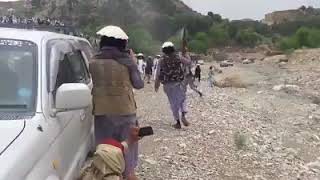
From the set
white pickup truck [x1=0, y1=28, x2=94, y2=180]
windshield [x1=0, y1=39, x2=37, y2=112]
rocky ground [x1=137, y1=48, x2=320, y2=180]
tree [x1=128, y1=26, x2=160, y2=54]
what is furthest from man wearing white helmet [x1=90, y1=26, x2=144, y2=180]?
tree [x1=128, y1=26, x2=160, y2=54]

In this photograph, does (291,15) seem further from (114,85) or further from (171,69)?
(114,85)

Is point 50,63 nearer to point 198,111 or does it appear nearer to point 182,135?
point 182,135

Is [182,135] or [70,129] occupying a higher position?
[70,129]

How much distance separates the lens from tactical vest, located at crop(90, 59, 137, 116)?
538cm

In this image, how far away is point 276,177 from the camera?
7910mm

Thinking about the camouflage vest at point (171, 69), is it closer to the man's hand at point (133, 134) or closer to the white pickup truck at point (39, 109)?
the man's hand at point (133, 134)

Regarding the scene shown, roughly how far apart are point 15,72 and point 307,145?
302 inches

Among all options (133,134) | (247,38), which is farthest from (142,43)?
(133,134)

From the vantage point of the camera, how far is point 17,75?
14.2ft

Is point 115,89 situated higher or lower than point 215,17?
higher

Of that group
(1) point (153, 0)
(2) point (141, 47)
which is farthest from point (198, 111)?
(1) point (153, 0)

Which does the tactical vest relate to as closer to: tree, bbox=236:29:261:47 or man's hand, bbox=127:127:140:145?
man's hand, bbox=127:127:140:145

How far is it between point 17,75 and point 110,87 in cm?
122

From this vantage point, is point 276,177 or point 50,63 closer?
point 50,63
